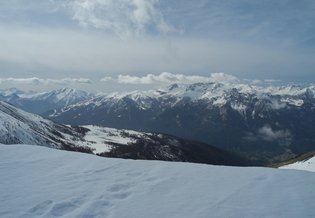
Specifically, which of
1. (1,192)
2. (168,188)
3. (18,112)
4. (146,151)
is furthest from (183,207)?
(18,112)

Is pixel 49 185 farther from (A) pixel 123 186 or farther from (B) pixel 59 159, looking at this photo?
(B) pixel 59 159

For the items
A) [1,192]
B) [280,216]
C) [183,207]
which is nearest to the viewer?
[280,216]

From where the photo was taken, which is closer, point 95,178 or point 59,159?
point 95,178

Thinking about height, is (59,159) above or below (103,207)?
above

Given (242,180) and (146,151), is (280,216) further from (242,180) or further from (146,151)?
(146,151)

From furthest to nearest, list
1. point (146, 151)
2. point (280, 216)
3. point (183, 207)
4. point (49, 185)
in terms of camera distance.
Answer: point (146, 151) < point (49, 185) < point (183, 207) < point (280, 216)

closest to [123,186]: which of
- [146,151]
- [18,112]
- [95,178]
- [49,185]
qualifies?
[95,178]
